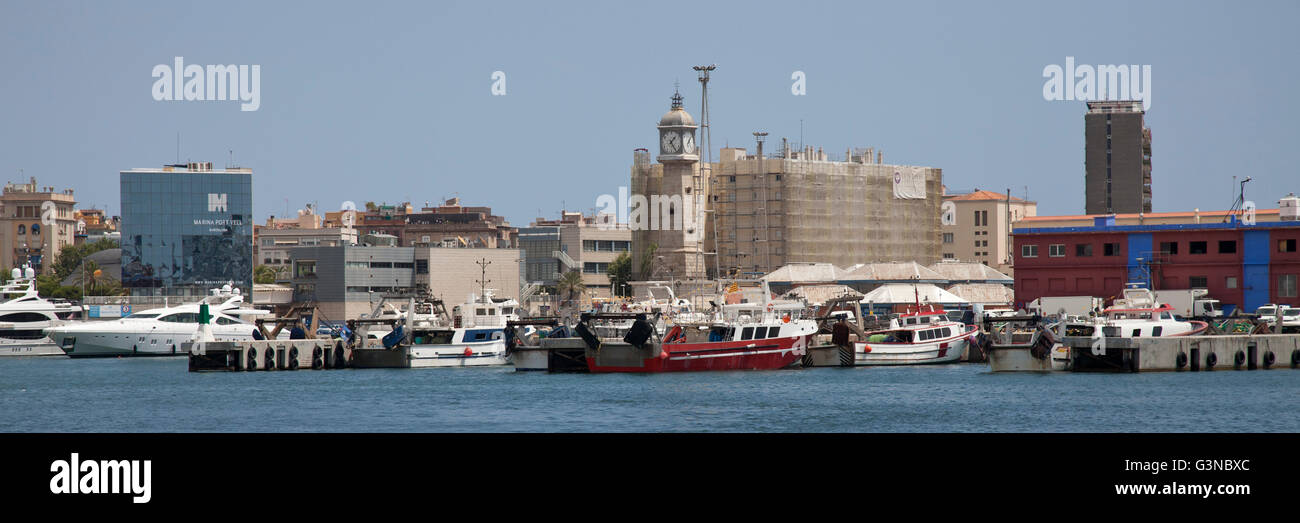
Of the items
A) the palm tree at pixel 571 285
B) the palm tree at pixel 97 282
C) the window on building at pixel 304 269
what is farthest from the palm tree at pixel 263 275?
the palm tree at pixel 571 285

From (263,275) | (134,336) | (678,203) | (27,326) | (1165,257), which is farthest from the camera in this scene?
(263,275)

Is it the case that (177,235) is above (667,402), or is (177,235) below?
above

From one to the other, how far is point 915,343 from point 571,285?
82.5m

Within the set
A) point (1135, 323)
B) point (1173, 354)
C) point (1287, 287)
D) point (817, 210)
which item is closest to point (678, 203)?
point (817, 210)

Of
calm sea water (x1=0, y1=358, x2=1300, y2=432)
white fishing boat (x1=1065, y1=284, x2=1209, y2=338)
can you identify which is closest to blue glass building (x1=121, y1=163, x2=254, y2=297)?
calm sea water (x1=0, y1=358, x2=1300, y2=432)

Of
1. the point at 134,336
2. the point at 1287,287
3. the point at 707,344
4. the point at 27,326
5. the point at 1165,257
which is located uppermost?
the point at 1165,257

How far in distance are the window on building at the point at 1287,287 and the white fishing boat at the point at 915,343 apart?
20771mm

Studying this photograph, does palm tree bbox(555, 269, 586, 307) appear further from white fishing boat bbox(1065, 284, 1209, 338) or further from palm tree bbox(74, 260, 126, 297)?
white fishing boat bbox(1065, 284, 1209, 338)

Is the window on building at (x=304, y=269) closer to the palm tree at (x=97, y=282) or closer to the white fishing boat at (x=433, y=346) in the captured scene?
the palm tree at (x=97, y=282)

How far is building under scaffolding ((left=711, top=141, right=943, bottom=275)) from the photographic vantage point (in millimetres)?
Answer: 146000

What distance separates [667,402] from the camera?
5041 centimetres

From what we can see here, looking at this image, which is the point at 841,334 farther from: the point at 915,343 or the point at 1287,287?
the point at 1287,287

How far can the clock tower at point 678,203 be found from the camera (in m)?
143

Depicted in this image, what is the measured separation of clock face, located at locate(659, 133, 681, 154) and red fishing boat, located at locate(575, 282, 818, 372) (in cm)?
7193
